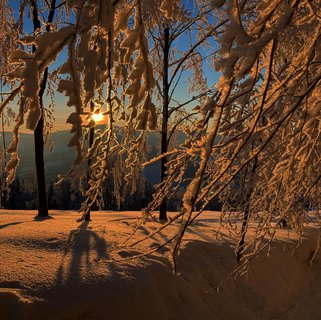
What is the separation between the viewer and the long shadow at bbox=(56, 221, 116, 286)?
9.78ft

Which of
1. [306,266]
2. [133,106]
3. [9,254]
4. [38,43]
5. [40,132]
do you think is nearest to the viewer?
[38,43]

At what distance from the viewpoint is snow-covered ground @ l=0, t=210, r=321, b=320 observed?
106 inches

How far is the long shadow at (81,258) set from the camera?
298cm

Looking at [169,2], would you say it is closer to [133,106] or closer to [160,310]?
[133,106]

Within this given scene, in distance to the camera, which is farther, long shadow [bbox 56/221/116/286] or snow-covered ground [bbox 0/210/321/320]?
long shadow [bbox 56/221/116/286]

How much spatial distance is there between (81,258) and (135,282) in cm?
65

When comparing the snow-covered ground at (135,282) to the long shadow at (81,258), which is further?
the long shadow at (81,258)

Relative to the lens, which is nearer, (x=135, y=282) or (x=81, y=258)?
(x=135, y=282)

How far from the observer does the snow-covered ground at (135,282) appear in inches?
106

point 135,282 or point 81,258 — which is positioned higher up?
point 81,258

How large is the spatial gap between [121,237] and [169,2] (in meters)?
3.77

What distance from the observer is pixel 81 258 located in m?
3.52

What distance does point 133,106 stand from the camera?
1.28 meters

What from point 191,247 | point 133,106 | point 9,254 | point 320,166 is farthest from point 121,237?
point 133,106
